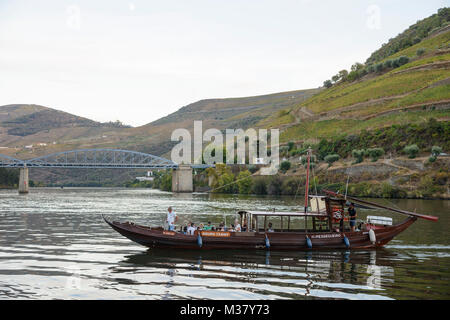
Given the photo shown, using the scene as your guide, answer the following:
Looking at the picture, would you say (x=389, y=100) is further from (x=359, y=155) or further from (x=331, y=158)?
(x=359, y=155)

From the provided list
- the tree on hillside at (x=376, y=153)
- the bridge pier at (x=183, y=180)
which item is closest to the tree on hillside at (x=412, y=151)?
the tree on hillside at (x=376, y=153)

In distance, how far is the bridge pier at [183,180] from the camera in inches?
7003

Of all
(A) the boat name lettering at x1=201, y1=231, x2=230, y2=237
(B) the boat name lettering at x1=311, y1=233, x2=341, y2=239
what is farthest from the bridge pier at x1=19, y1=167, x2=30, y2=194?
(B) the boat name lettering at x1=311, y1=233, x2=341, y2=239

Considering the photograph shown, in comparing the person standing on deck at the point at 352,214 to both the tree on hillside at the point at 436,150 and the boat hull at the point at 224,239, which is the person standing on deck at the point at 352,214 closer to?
the boat hull at the point at 224,239

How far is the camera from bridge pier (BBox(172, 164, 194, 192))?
17788 cm

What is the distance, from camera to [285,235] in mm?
34312

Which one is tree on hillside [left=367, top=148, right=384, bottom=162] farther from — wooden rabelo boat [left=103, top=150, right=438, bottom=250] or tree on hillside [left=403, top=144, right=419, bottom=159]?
wooden rabelo boat [left=103, top=150, right=438, bottom=250]

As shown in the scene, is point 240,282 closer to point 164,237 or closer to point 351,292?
point 351,292

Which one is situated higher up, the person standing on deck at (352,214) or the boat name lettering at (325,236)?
the person standing on deck at (352,214)

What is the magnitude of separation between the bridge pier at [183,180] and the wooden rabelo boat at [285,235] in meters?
142

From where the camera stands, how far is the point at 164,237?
110 ft

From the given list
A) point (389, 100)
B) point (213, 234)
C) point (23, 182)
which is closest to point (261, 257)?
point (213, 234)

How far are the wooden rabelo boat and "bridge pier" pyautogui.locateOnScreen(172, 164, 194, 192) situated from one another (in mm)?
141920
